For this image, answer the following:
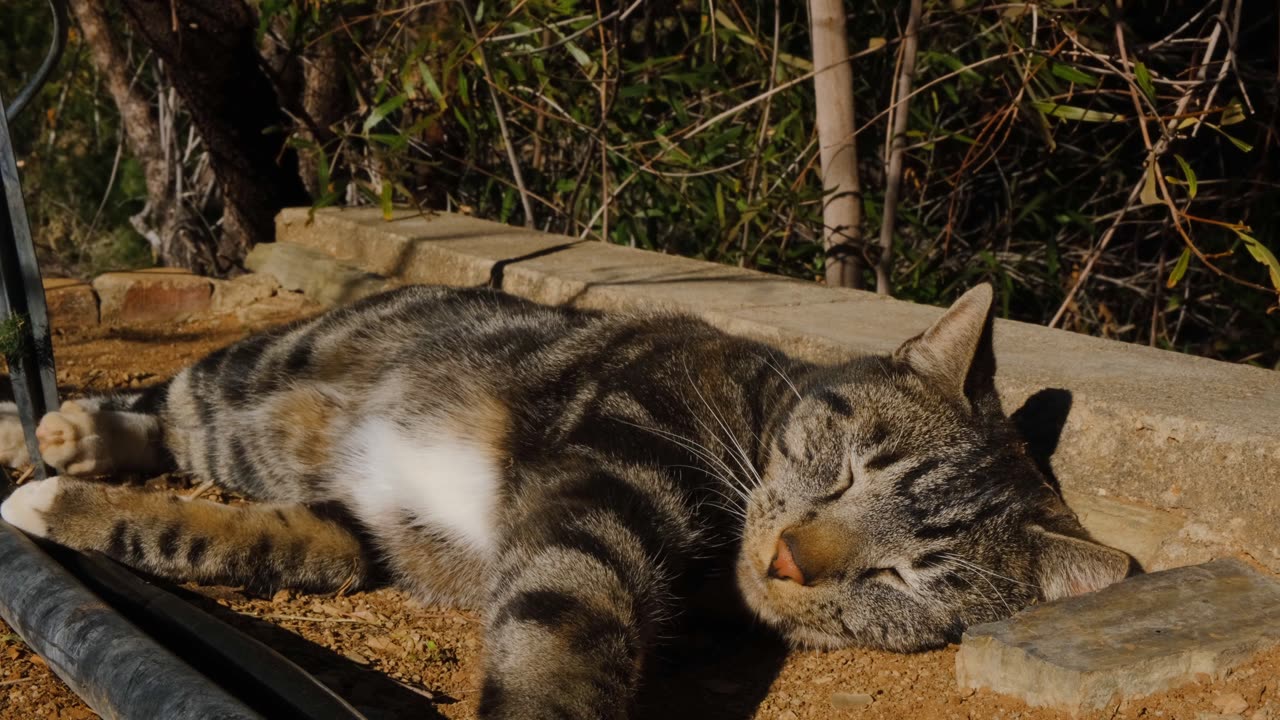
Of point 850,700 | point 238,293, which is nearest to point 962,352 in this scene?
point 850,700

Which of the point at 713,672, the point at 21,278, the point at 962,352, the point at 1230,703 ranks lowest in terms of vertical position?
the point at 713,672

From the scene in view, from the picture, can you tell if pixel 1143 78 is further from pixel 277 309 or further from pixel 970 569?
pixel 277 309

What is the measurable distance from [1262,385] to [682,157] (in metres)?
2.10

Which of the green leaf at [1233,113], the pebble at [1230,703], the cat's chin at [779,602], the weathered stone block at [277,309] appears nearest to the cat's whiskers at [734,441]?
the cat's chin at [779,602]

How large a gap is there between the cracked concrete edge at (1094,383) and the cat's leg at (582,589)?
835mm

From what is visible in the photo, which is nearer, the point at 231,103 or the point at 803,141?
the point at 803,141

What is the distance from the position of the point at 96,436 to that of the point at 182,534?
21.5 inches

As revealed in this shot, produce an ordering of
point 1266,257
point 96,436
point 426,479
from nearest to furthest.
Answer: point 426,479 → point 1266,257 → point 96,436

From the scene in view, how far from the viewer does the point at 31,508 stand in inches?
89.4

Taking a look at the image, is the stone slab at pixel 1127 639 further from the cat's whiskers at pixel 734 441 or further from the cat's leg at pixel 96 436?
the cat's leg at pixel 96 436

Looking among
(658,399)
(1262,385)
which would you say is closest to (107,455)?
(658,399)

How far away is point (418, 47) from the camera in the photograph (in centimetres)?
379

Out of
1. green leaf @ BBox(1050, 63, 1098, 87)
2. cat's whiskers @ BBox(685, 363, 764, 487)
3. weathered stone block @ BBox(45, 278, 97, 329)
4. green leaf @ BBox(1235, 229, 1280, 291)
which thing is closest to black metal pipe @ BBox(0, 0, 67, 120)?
cat's whiskers @ BBox(685, 363, 764, 487)

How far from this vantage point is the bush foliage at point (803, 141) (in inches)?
147
